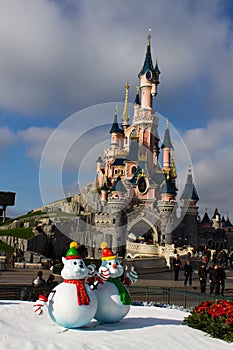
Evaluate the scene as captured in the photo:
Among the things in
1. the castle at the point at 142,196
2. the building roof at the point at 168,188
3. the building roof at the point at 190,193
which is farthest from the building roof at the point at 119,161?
the building roof at the point at 168,188

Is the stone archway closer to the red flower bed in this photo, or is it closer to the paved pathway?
the paved pathway

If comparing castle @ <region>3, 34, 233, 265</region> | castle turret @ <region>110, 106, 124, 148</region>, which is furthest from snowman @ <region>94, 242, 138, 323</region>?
castle turret @ <region>110, 106, 124, 148</region>

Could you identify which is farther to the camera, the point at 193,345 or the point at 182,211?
the point at 182,211

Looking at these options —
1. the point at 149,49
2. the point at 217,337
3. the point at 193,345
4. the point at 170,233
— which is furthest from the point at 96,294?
the point at 149,49

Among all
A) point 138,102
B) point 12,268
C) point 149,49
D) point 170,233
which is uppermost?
point 149,49

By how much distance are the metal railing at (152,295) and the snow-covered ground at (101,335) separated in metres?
2.54

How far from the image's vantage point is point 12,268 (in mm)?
26812

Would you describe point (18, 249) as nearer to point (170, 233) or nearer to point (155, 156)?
point (170, 233)

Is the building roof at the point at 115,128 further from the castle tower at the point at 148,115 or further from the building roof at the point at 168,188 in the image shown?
the building roof at the point at 168,188

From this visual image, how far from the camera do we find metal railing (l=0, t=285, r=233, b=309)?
11898mm

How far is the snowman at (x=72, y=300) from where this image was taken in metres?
7.54

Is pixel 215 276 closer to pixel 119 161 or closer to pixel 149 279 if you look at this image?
pixel 149 279

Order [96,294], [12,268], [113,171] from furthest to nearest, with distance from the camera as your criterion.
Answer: [113,171]
[12,268]
[96,294]

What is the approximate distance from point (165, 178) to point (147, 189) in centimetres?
335
